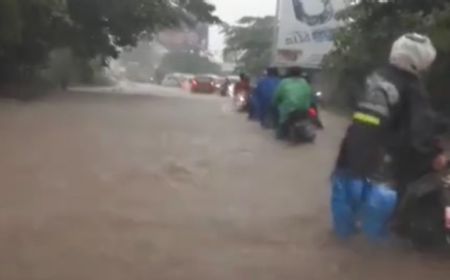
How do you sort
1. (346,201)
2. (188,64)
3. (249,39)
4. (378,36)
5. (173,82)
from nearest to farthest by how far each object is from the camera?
(346,201) < (378,36) < (249,39) < (173,82) < (188,64)

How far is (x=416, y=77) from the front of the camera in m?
6.82

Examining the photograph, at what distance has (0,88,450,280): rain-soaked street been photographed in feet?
21.5

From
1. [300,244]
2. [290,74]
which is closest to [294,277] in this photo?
[300,244]

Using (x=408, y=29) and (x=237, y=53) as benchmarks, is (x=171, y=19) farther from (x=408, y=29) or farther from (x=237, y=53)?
(x=237, y=53)

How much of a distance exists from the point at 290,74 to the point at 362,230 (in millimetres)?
9166

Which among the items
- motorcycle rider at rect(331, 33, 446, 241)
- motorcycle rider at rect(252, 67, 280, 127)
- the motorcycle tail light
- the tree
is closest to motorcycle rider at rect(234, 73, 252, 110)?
motorcycle rider at rect(252, 67, 280, 127)

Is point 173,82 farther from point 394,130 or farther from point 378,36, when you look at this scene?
point 394,130

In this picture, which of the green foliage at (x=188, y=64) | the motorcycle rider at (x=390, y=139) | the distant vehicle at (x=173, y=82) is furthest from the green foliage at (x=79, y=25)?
the green foliage at (x=188, y=64)

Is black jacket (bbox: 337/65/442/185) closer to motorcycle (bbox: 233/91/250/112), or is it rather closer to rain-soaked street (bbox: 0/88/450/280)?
rain-soaked street (bbox: 0/88/450/280)

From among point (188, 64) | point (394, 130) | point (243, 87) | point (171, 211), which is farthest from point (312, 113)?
point (188, 64)

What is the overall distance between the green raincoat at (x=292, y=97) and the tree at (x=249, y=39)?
3914cm

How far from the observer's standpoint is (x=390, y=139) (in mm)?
6766

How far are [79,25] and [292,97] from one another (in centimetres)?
1829

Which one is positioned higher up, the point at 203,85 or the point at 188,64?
the point at 203,85
